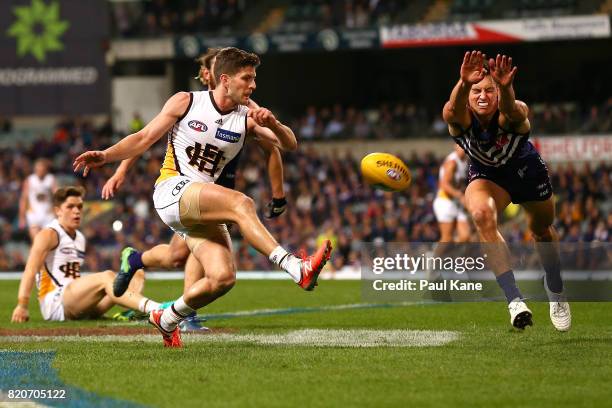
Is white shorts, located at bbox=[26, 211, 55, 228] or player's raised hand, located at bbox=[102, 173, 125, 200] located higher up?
player's raised hand, located at bbox=[102, 173, 125, 200]

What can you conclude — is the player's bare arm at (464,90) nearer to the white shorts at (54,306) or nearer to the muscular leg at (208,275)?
the muscular leg at (208,275)

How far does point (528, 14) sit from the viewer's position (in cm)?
3058

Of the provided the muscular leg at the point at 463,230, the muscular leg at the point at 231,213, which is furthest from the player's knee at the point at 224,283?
the muscular leg at the point at 463,230

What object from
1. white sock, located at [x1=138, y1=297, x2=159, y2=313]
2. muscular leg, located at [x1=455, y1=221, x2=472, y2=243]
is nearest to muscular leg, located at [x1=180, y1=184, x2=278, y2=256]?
white sock, located at [x1=138, y1=297, x2=159, y2=313]

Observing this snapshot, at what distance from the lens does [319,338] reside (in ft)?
31.0

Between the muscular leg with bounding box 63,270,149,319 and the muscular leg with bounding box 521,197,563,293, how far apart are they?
11.9 ft

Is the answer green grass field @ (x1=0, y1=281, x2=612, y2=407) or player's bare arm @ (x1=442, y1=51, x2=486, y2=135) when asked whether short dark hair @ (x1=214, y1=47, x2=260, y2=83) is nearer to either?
player's bare arm @ (x1=442, y1=51, x2=486, y2=135)

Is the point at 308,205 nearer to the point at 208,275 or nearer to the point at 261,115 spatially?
the point at 208,275

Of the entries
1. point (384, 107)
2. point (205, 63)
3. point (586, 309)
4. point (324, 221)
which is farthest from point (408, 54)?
point (205, 63)

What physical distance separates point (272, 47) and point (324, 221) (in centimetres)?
794

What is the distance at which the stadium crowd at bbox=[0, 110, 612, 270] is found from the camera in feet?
77.8

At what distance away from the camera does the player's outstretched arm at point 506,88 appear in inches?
335

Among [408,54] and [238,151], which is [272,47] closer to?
[408,54]

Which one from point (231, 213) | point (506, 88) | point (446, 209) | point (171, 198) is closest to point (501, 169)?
point (506, 88)
